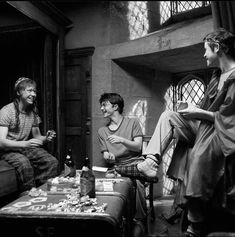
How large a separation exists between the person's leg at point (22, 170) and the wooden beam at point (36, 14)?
1.54 m

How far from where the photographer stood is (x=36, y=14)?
3.25 metres

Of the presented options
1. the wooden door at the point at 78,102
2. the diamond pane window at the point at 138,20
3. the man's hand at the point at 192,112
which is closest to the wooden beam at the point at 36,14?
the wooden door at the point at 78,102

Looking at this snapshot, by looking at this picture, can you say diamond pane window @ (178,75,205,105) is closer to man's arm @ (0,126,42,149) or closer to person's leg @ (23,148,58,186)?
person's leg @ (23,148,58,186)

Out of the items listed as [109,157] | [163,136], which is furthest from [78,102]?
[163,136]

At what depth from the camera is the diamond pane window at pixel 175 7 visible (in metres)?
3.63

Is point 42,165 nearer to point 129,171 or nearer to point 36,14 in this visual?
point 129,171

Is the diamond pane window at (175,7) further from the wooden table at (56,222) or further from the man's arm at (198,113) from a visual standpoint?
the wooden table at (56,222)

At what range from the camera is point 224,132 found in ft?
6.34

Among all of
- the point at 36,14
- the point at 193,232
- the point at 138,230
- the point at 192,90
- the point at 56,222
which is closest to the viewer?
the point at 56,222

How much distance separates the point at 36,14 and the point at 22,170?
180 cm

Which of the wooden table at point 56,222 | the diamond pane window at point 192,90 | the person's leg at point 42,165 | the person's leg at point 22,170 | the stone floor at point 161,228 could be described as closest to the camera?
the wooden table at point 56,222

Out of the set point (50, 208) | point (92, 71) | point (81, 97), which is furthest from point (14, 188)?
point (92, 71)

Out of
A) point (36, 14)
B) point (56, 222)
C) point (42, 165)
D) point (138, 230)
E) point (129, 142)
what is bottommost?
point (138, 230)

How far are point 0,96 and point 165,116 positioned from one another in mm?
2842
